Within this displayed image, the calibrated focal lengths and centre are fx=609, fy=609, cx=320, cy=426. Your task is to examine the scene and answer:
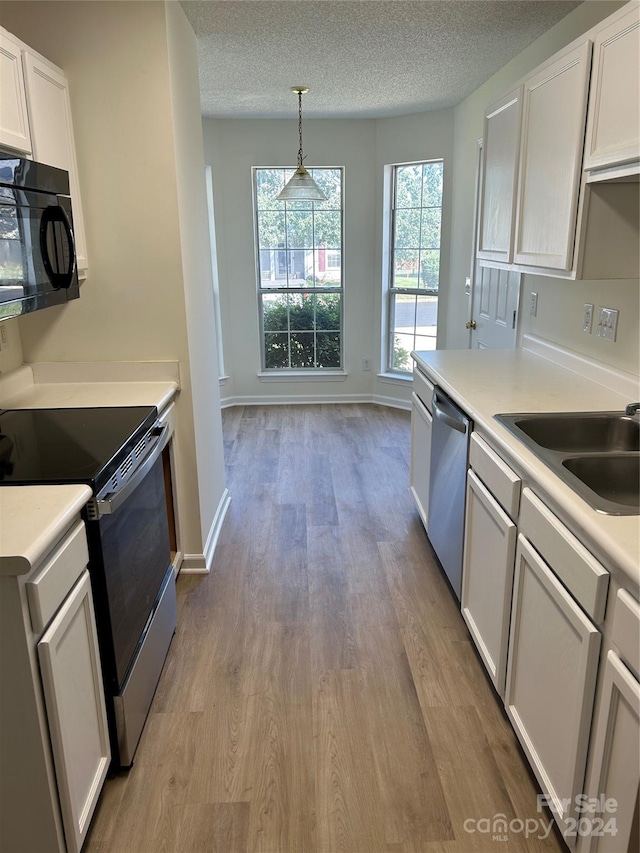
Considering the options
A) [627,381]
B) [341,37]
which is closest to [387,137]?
[341,37]

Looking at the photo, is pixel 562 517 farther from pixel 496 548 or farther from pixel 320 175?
pixel 320 175

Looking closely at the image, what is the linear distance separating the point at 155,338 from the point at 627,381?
191cm

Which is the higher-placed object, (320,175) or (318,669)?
(320,175)

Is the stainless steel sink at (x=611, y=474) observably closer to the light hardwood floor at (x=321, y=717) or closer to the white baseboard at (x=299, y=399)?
the light hardwood floor at (x=321, y=717)

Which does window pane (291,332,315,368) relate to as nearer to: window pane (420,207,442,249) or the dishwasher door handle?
window pane (420,207,442,249)

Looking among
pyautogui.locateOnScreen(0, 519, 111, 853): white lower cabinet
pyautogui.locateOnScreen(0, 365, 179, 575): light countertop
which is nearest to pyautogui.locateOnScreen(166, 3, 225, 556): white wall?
pyautogui.locateOnScreen(0, 365, 179, 575): light countertop

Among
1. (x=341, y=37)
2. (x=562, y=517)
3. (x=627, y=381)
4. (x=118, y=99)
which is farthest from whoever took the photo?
(x=341, y=37)

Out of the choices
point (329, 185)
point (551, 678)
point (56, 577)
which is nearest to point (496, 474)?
point (551, 678)

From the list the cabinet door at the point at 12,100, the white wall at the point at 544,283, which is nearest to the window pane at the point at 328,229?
the white wall at the point at 544,283

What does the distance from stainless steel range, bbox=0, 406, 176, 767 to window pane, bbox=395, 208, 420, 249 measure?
372cm

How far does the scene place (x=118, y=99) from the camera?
7.88 feet

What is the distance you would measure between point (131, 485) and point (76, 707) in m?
0.61

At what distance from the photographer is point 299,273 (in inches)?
223

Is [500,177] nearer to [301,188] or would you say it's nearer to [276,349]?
[301,188]
